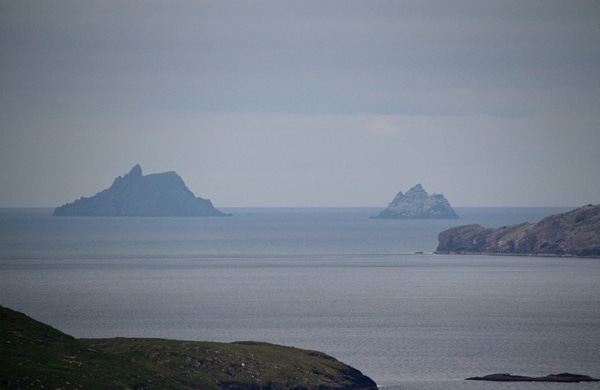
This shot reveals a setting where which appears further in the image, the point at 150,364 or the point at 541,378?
the point at 541,378

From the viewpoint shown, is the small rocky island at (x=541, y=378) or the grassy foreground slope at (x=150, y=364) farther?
the small rocky island at (x=541, y=378)

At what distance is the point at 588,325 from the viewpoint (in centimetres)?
14338

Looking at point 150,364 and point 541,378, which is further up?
point 150,364

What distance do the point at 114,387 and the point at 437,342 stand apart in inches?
2492

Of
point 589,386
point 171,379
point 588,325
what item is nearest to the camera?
point 171,379

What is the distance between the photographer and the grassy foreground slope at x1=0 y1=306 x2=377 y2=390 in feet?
231

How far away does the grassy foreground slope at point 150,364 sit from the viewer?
7031cm

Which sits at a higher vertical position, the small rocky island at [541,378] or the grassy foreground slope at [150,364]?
the grassy foreground slope at [150,364]

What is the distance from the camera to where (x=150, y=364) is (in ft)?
276

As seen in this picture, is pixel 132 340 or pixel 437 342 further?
pixel 437 342

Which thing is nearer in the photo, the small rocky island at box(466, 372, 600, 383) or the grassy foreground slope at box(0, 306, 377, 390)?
the grassy foreground slope at box(0, 306, 377, 390)

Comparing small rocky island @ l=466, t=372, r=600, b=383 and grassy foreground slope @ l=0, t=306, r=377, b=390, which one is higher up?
grassy foreground slope @ l=0, t=306, r=377, b=390

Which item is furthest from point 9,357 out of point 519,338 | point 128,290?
point 128,290

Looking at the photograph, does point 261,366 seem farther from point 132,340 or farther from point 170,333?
point 170,333
